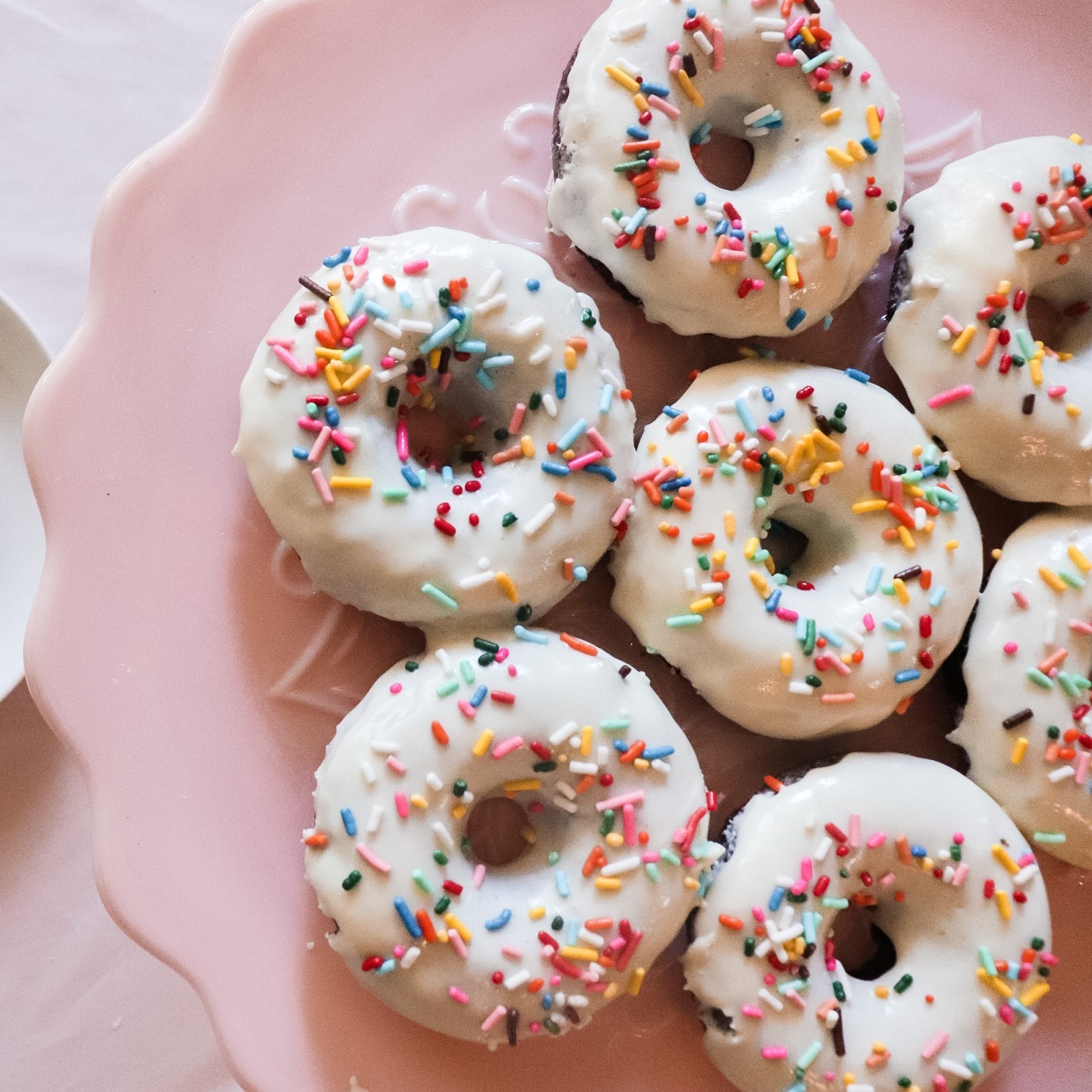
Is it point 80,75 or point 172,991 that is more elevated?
point 80,75

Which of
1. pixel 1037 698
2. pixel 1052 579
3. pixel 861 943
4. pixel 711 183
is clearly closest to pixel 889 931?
pixel 861 943

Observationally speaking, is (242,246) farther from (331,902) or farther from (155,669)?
(331,902)

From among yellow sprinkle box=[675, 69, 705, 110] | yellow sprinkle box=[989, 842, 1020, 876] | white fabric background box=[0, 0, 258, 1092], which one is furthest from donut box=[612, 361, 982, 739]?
white fabric background box=[0, 0, 258, 1092]

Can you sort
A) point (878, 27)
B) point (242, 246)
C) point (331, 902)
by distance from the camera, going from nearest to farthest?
point (331, 902) → point (242, 246) → point (878, 27)

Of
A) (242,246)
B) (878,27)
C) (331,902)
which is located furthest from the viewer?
(878,27)

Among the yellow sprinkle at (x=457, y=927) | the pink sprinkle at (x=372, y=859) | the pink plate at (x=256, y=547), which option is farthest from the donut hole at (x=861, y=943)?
the pink sprinkle at (x=372, y=859)

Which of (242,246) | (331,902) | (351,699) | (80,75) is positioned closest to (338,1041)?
(331,902)
